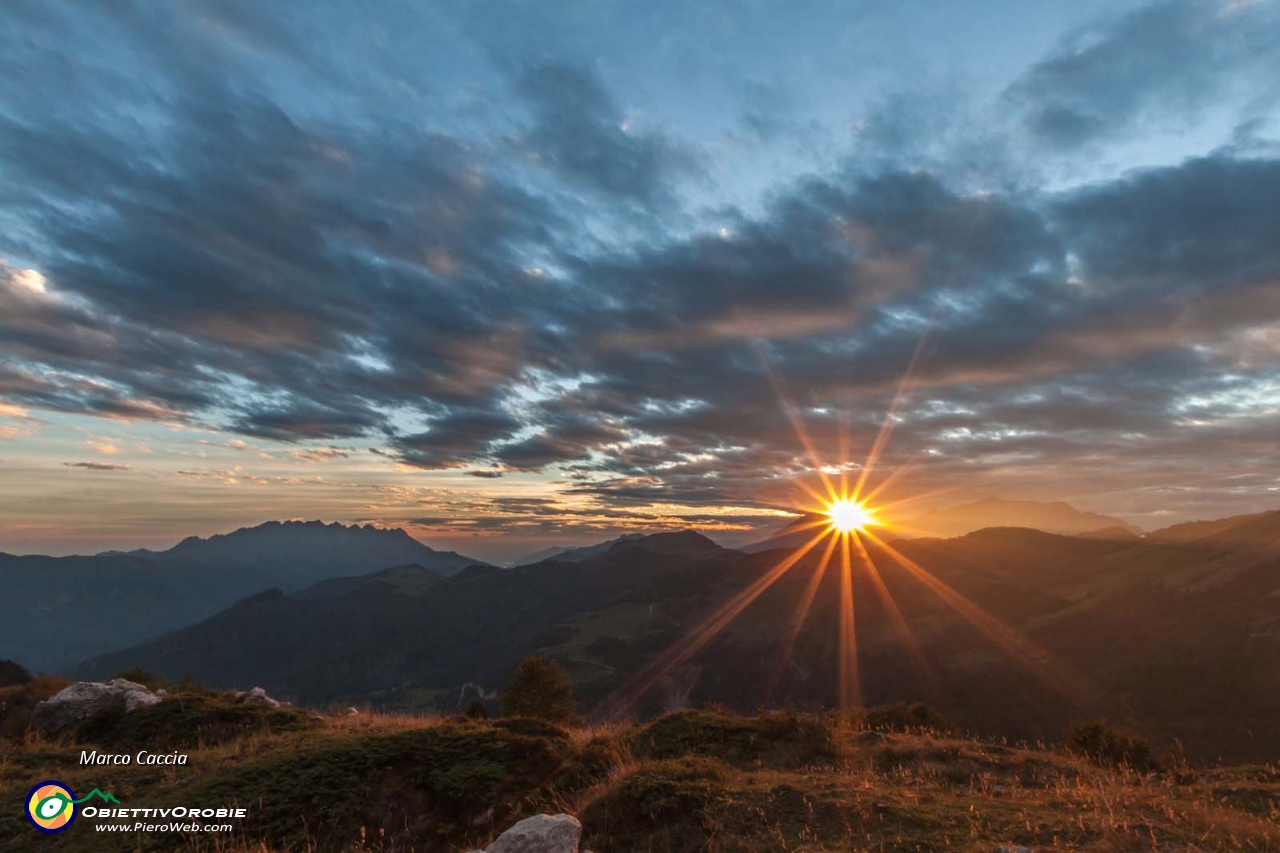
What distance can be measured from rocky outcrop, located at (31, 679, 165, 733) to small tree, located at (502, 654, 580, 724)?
44.8 m

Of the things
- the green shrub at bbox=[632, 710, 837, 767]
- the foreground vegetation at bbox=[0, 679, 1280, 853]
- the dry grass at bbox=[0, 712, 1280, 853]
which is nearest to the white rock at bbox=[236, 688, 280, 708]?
the foreground vegetation at bbox=[0, 679, 1280, 853]

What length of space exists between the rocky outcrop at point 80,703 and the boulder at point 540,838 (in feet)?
68.1

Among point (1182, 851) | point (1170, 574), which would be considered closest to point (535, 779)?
point (1182, 851)

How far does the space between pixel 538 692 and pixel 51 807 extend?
58178mm

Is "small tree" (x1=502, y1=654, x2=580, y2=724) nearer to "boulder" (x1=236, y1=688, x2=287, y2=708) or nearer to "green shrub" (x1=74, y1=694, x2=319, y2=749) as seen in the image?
"boulder" (x1=236, y1=688, x2=287, y2=708)

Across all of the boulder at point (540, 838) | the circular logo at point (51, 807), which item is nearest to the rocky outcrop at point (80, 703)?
the circular logo at point (51, 807)

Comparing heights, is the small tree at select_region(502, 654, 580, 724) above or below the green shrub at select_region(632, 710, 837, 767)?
below

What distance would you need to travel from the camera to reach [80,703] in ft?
70.6

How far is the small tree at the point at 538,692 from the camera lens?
6284 cm

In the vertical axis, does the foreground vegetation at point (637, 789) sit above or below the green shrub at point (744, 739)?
above

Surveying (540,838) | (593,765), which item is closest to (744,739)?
(593,765)

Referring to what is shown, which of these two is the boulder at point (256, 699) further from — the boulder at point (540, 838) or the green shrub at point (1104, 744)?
the green shrub at point (1104, 744)

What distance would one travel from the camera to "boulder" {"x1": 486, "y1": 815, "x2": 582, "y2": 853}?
29.2 feet

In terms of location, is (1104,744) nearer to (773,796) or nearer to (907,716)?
(907,716)
